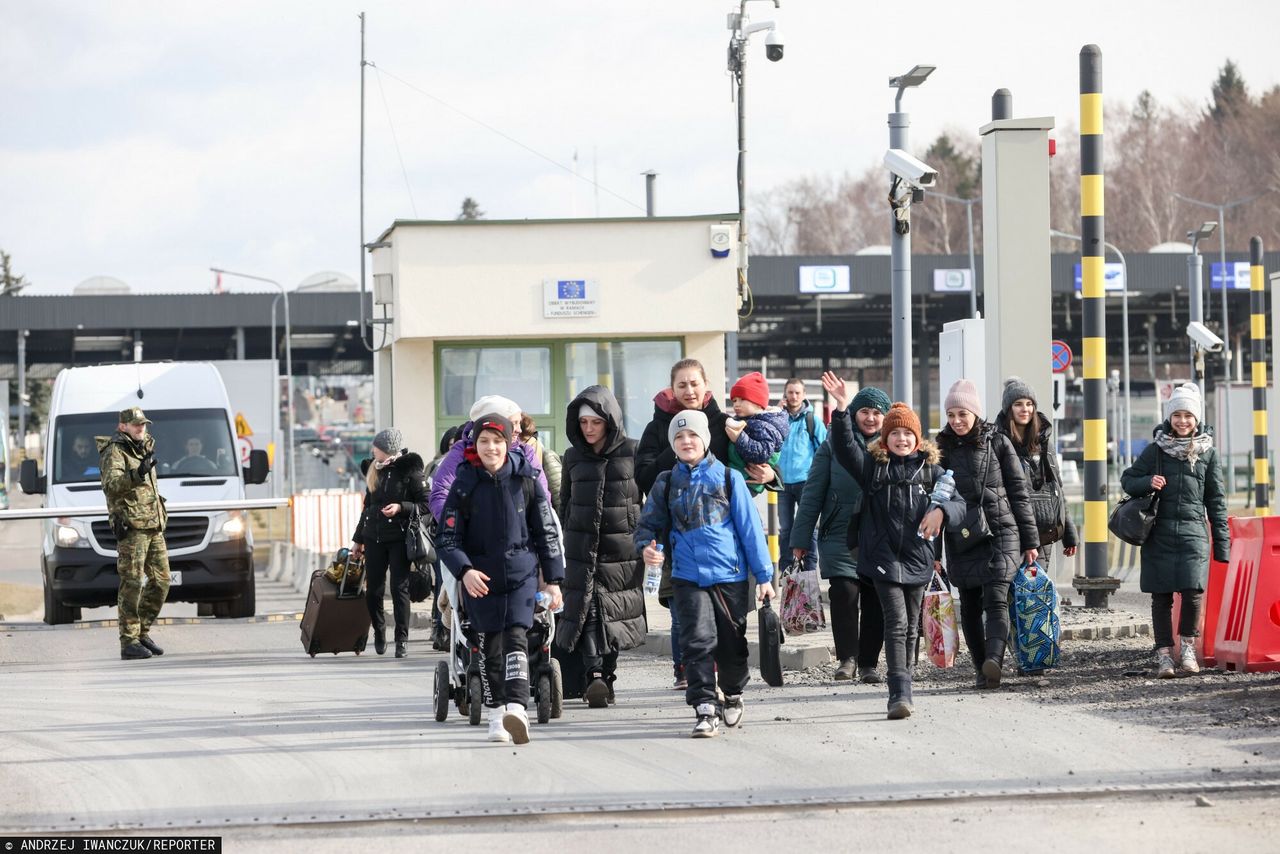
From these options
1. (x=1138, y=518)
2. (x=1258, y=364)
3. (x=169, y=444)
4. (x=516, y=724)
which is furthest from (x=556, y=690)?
(x=1258, y=364)

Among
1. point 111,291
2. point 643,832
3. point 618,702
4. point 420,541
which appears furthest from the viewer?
point 111,291

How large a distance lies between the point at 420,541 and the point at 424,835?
6384mm

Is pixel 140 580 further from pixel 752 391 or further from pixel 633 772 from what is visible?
pixel 633 772

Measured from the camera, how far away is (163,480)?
18.2 metres

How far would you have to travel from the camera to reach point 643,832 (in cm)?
668

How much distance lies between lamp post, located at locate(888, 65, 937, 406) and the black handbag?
3.96 metres

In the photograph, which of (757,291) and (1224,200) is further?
(1224,200)

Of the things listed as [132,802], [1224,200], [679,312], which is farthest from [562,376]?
[1224,200]

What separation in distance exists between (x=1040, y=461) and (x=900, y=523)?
175 centimetres

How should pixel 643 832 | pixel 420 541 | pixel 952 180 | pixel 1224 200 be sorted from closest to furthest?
pixel 643 832, pixel 420 541, pixel 1224 200, pixel 952 180

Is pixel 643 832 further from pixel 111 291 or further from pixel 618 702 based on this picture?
pixel 111 291

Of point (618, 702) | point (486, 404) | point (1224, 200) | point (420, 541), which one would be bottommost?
point (618, 702)

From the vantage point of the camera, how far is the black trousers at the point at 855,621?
10.8 meters

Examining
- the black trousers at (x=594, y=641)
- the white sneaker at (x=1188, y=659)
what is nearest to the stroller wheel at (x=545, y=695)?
the black trousers at (x=594, y=641)
